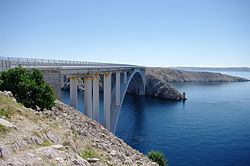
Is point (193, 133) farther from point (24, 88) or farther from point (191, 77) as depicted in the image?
point (191, 77)

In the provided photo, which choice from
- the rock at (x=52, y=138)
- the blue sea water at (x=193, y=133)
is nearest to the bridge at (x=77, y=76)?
the blue sea water at (x=193, y=133)

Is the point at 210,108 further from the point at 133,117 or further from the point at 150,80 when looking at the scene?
the point at 150,80

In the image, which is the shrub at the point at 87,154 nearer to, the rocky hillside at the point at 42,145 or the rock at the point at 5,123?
the rocky hillside at the point at 42,145

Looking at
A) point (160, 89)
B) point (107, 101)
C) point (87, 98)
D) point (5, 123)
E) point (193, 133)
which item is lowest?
point (193, 133)

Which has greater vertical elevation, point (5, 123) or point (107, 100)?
point (5, 123)

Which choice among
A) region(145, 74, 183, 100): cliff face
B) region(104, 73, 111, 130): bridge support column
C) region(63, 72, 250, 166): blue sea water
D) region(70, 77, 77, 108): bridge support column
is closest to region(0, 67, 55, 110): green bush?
region(70, 77, 77, 108): bridge support column

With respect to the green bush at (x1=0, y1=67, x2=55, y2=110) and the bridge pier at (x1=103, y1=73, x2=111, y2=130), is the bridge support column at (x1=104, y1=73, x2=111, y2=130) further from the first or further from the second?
the green bush at (x1=0, y1=67, x2=55, y2=110)

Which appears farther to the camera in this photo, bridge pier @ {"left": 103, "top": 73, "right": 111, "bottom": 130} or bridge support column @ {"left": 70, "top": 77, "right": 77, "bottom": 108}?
bridge pier @ {"left": 103, "top": 73, "right": 111, "bottom": 130}

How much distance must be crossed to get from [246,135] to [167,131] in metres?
15.5

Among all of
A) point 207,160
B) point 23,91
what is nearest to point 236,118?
point 207,160

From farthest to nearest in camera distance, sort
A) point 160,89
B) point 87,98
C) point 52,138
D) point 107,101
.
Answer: point 160,89
point 107,101
point 87,98
point 52,138

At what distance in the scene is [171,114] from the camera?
53.0 meters

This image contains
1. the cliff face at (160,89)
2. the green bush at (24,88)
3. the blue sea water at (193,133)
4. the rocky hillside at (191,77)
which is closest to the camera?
the green bush at (24,88)

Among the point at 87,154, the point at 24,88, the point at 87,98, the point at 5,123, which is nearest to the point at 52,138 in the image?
the point at 87,154
